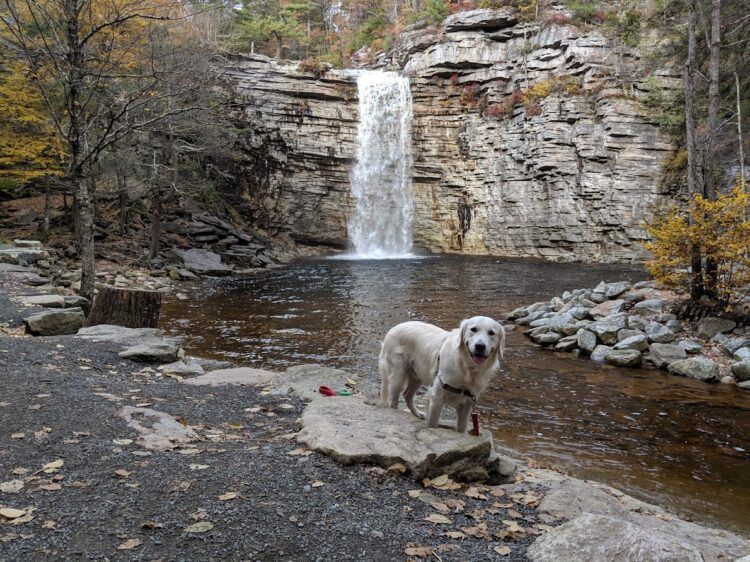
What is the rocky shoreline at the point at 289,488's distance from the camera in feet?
9.12

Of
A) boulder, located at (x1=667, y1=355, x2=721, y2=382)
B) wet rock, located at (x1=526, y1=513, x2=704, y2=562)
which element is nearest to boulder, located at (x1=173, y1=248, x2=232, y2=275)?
boulder, located at (x1=667, y1=355, x2=721, y2=382)

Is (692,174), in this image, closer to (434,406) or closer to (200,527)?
(434,406)

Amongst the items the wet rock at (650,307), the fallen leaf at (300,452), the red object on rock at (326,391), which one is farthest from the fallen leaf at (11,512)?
the wet rock at (650,307)

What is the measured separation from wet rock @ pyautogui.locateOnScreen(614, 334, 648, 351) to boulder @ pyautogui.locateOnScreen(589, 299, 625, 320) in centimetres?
198

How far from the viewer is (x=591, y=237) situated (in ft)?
92.5

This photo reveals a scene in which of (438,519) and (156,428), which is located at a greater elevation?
(156,428)

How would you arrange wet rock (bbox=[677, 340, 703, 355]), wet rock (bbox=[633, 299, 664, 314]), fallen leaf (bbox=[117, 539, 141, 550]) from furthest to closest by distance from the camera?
wet rock (bbox=[633, 299, 664, 314]), wet rock (bbox=[677, 340, 703, 355]), fallen leaf (bbox=[117, 539, 141, 550])

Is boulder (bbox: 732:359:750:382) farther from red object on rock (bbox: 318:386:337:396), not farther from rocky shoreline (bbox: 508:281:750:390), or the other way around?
red object on rock (bbox: 318:386:337:396)

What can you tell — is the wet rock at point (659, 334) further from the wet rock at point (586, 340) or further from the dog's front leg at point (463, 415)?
the dog's front leg at point (463, 415)

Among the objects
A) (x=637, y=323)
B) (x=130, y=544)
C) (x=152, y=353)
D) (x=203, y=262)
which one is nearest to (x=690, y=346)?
(x=637, y=323)

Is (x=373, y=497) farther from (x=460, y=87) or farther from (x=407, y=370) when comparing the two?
(x=460, y=87)

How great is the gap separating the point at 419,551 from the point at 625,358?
7929 millimetres

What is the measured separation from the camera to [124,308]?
9273 mm

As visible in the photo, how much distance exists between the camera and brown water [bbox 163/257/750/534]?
5391 mm
